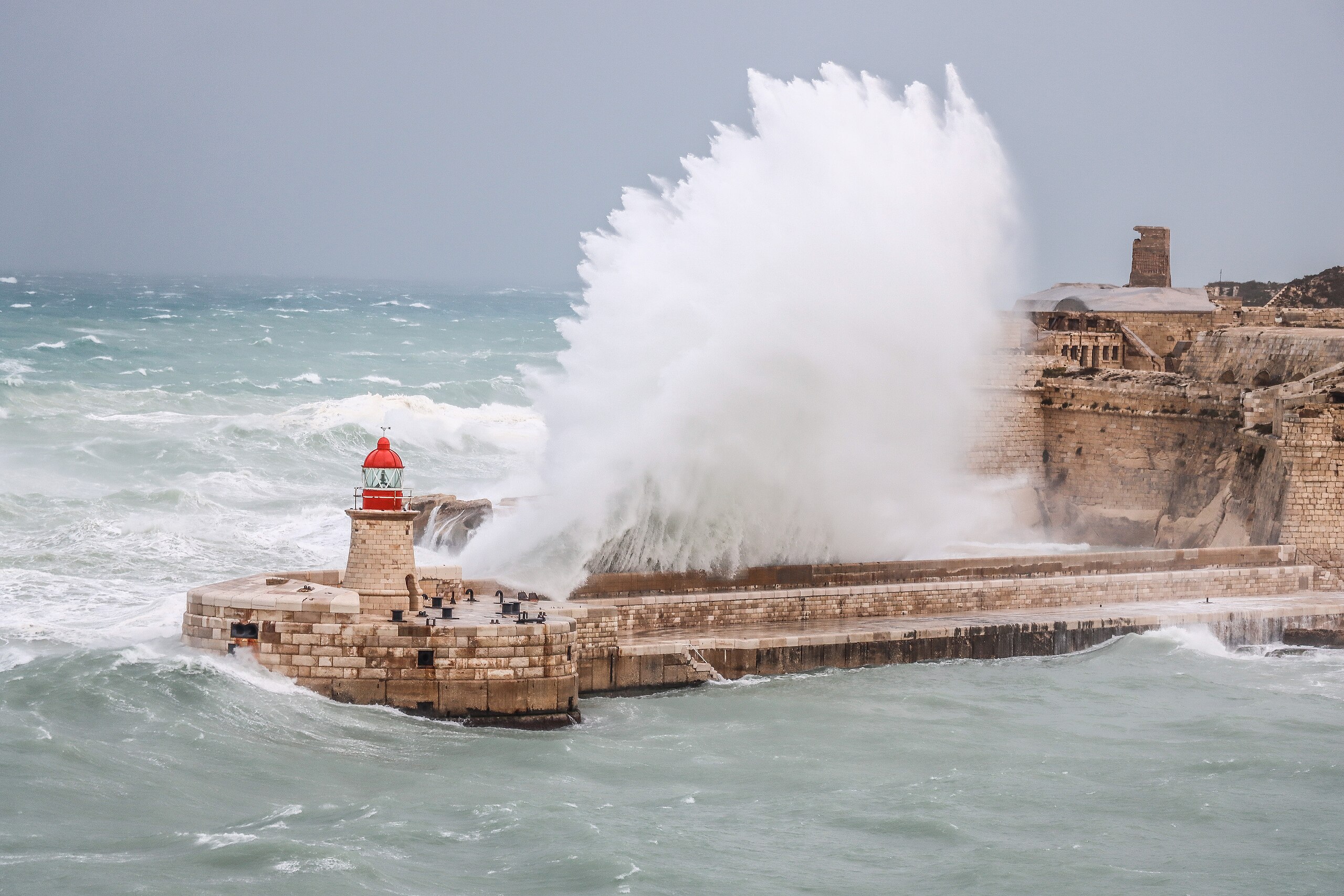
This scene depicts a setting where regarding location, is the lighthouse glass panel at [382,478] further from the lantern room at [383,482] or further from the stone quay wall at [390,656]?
the stone quay wall at [390,656]

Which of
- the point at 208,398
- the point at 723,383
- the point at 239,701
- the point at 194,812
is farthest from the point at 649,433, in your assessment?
the point at 208,398

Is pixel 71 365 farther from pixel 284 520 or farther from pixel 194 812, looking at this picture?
pixel 194 812

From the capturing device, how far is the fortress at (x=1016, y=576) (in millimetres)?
13594

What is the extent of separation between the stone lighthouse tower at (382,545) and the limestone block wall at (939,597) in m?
2.31

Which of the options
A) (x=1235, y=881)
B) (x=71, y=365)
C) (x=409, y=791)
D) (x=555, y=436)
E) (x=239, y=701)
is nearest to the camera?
(x=1235, y=881)

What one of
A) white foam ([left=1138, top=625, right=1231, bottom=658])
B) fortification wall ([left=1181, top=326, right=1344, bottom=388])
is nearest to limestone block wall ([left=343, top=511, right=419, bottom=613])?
white foam ([left=1138, top=625, right=1231, bottom=658])

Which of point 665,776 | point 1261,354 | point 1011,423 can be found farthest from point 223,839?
point 1261,354

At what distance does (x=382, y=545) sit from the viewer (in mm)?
14250

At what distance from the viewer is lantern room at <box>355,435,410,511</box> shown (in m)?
14.1

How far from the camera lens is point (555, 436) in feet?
62.0

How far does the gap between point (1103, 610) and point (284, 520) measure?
42.1 ft

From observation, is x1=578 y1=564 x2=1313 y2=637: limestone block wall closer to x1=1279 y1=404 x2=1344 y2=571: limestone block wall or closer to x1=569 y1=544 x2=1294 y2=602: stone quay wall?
x1=569 y1=544 x2=1294 y2=602: stone quay wall

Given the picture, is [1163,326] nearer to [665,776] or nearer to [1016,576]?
[1016,576]

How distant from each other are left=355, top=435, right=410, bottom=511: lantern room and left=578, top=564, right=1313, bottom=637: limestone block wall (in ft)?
8.59
